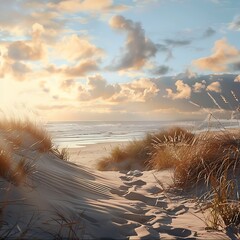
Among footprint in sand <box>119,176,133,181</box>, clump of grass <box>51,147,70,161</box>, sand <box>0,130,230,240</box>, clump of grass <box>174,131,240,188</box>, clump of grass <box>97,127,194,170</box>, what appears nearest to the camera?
sand <box>0,130,230,240</box>

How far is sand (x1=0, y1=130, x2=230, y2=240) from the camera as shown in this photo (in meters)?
2.84

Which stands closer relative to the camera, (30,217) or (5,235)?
(5,235)

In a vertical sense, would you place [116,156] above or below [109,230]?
below

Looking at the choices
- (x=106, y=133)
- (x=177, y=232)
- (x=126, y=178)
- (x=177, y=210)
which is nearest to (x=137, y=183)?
(x=126, y=178)

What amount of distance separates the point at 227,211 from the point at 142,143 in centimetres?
739

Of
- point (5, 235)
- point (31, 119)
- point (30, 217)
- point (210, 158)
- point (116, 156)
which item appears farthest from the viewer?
point (116, 156)

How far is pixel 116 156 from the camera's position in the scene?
10.2 metres

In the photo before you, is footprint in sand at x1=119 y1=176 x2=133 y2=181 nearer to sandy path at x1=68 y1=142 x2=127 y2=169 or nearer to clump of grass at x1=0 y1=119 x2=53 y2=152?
clump of grass at x1=0 y1=119 x2=53 y2=152

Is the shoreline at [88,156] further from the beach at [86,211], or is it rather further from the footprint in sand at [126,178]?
the beach at [86,211]

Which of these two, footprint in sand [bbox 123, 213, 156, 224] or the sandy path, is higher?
footprint in sand [bbox 123, 213, 156, 224]

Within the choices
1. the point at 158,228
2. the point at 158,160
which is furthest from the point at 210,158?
the point at 158,228

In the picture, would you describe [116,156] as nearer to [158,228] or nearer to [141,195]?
[141,195]

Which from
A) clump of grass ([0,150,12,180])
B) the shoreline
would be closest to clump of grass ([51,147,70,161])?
the shoreline

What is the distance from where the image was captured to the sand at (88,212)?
2840 mm
